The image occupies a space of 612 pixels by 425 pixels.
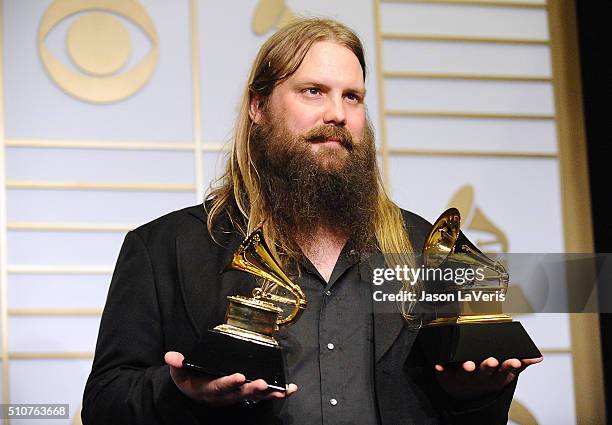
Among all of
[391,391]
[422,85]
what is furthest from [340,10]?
[391,391]

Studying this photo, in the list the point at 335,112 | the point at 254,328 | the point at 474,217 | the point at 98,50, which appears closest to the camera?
the point at 254,328

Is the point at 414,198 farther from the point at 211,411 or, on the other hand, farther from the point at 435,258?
the point at 211,411

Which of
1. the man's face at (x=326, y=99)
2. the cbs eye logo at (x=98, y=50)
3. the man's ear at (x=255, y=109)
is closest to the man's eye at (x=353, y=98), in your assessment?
the man's face at (x=326, y=99)

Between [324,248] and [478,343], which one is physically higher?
[324,248]

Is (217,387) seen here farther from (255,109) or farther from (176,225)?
(255,109)

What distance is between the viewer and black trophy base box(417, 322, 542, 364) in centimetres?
188

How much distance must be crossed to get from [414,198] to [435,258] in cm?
100

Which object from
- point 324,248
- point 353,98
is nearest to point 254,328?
point 324,248

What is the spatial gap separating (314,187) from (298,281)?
0.28 metres

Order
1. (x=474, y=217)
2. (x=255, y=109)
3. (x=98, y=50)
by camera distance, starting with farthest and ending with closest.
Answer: (x=474, y=217)
(x=98, y=50)
(x=255, y=109)

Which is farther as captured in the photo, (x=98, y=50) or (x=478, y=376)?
(x=98, y=50)

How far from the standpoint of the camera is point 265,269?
1.96m

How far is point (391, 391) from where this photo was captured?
1.99 m

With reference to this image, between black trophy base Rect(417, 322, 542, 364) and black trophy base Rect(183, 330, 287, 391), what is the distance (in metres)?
0.33
